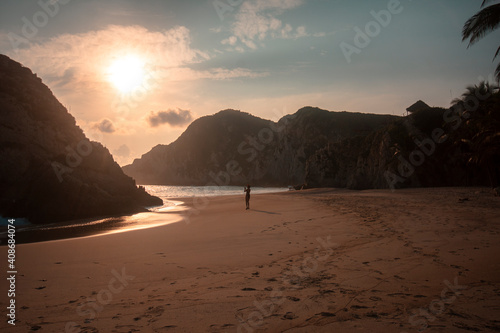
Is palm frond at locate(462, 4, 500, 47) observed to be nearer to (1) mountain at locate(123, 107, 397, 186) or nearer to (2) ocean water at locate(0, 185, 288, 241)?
(2) ocean water at locate(0, 185, 288, 241)

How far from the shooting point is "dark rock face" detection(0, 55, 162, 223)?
21047mm

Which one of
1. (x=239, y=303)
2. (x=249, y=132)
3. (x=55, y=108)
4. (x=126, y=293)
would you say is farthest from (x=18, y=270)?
(x=249, y=132)

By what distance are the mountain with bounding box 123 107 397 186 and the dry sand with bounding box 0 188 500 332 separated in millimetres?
84654

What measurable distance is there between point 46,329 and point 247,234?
22.9 ft

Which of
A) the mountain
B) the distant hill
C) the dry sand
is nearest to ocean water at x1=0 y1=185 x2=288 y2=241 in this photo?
the dry sand

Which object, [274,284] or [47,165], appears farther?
[47,165]

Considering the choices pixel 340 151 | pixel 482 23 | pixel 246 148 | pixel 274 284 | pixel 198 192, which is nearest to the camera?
pixel 274 284

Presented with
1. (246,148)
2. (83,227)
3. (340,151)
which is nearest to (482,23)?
(83,227)

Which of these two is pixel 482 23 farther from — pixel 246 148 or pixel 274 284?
pixel 246 148

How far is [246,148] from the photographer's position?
154 meters

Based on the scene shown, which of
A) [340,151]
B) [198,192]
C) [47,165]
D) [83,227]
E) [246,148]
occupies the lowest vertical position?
[198,192]

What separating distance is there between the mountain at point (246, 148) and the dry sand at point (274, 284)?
84.7m

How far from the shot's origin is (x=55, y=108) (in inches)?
1170

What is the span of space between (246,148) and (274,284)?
149 m
